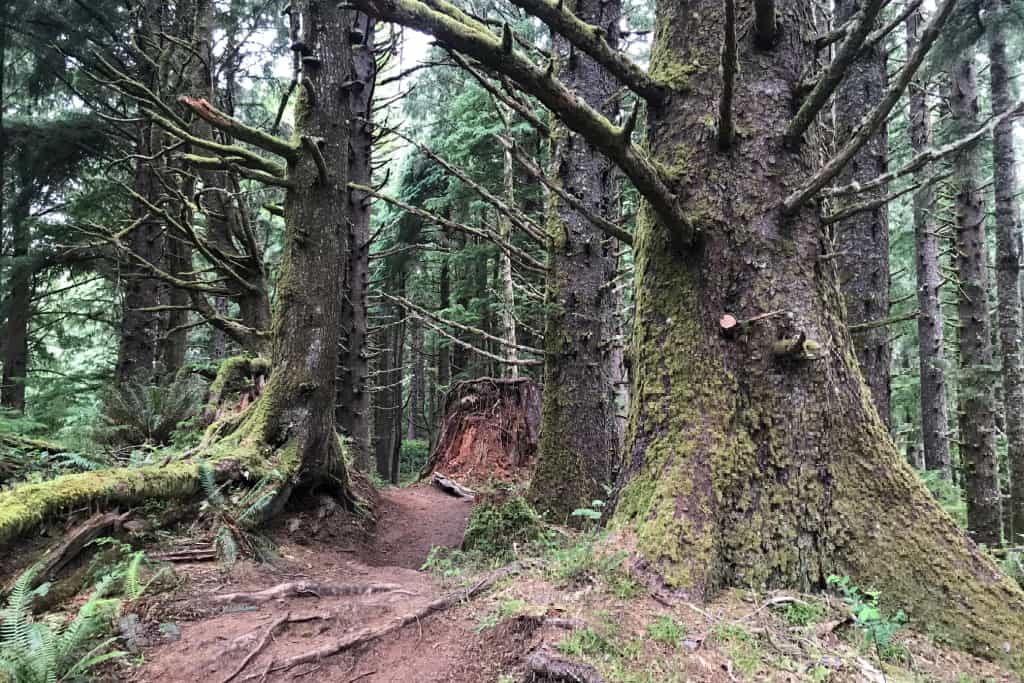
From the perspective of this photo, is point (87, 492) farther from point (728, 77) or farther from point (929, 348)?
point (929, 348)

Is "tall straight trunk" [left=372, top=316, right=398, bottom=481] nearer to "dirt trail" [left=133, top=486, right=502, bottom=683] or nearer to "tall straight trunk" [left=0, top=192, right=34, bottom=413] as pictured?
"tall straight trunk" [left=0, top=192, right=34, bottom=413]

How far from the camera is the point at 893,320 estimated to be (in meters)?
3.27

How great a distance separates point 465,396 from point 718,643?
8918 mm

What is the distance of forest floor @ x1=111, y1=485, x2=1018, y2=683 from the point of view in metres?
2.04

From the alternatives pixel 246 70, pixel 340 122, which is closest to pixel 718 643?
pixel 340 122

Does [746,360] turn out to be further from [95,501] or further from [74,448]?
[74,448]

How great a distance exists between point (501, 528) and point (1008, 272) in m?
9.13

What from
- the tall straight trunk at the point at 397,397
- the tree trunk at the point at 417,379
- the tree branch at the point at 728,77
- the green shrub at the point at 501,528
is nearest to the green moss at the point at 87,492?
the green shrub at the point at 501,528

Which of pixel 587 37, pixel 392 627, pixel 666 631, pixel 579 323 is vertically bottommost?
pixel 392 627

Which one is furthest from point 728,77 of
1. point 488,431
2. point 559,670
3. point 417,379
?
point 417,379

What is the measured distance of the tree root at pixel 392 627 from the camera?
248cm

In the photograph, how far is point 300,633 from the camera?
111 inches

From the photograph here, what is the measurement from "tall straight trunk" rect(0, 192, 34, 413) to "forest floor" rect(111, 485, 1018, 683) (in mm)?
11738

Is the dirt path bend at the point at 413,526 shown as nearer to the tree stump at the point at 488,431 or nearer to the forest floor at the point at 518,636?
the tree stump at the point at 488,431
